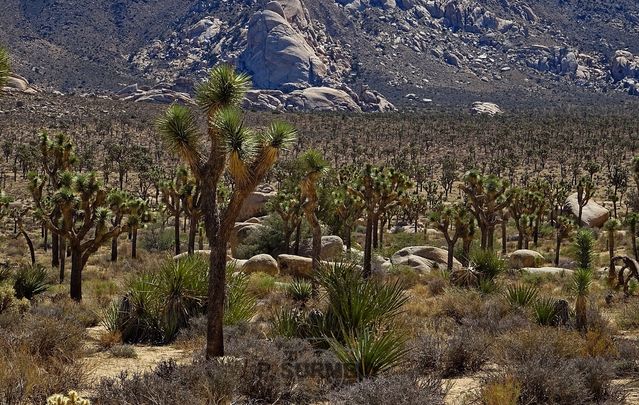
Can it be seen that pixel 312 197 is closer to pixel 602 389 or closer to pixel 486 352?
pixel 486 352

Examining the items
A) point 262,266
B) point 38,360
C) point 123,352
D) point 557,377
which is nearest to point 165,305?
point 123,352

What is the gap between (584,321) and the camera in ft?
42.1

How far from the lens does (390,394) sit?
6879 millimetres

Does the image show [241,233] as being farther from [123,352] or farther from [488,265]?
[123,352]

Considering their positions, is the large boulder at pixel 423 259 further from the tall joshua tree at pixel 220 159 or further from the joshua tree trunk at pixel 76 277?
the tall joshua tree at pixel 220 159

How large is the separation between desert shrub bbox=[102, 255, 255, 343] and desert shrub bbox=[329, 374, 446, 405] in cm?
606

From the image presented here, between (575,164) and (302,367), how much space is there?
76.3 m

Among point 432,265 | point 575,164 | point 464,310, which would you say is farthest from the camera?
point 575,164

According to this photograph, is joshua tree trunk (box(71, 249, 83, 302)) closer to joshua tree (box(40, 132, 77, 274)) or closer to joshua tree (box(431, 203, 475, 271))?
joshua tree (box(40, 132, 77, 274))

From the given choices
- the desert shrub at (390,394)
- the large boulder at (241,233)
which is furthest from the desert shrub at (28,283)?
the large boulder at (241,233)

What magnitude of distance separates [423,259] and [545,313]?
19583 mm

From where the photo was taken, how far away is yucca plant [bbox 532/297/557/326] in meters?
13.4

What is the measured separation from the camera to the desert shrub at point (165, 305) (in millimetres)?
12805

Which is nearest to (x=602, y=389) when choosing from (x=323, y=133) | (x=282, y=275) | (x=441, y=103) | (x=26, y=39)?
(x=282, y=275)
